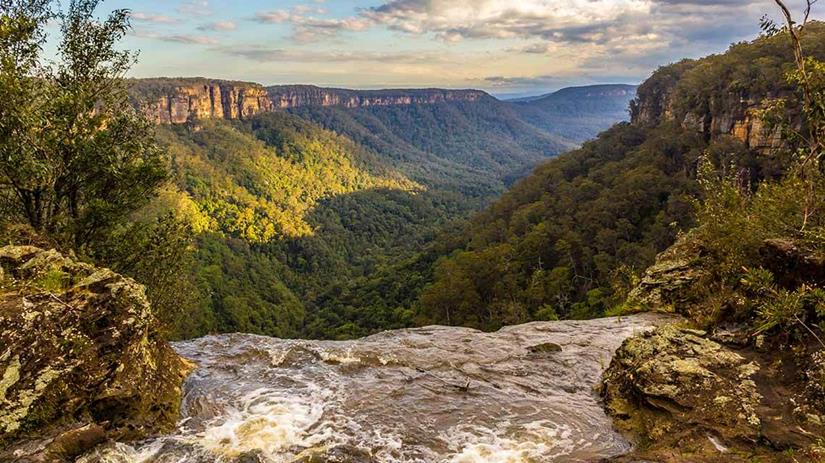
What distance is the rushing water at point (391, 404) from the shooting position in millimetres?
9906

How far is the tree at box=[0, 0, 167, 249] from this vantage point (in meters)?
12.4

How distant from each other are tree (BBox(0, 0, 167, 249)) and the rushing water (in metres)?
6.08

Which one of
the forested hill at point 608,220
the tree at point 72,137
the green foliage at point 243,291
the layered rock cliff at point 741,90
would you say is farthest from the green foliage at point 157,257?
the green foliage at point 243,291

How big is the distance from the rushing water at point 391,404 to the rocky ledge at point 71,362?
0.73m

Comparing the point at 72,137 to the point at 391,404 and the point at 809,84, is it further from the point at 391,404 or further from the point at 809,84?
the point at 809,84

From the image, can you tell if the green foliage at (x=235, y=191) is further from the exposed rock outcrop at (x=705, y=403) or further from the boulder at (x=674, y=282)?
the exposed rock outcrop at (x=705, y=403)

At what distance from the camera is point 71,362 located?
9.77 m

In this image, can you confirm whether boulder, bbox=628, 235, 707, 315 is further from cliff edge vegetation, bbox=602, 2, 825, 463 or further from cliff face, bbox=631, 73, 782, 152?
cliff face, bbox=631, 73, 782, 152

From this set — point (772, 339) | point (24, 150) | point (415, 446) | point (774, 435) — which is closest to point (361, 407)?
point (415, 446)

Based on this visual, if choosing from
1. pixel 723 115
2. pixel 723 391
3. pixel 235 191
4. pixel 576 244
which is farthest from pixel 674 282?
pixel 235 191

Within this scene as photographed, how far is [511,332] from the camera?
20.6 meters

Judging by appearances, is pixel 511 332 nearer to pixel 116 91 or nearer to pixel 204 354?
pixel 204 354

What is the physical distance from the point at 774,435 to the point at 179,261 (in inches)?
754

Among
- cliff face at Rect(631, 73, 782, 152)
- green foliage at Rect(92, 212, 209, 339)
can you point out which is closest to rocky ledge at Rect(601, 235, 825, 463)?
green foliage at Rect(92, 212, 209, 339)
